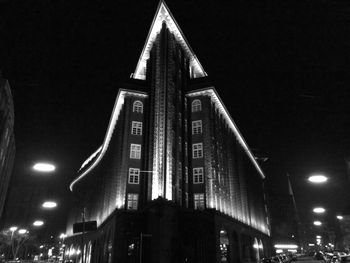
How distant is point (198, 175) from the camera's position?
4800 cm

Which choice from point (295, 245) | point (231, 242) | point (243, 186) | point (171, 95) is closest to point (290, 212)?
point (295, 245)

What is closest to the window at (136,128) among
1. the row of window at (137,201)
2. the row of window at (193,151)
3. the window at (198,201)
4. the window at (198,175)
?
the row of window at (193,151)

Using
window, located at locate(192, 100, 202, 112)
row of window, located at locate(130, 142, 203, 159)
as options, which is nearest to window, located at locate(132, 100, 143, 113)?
row of window, located at locate(130, 142, 203, 159)

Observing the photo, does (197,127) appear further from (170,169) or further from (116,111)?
(116,111)

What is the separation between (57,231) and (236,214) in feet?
320

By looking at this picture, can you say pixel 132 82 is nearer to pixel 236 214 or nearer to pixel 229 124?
pixel 229 124

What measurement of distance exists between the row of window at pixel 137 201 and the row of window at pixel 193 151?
5.77 m

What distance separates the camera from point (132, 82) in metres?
53.1

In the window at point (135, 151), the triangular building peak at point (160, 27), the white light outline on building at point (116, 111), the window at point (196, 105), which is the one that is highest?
the triangular building peak at point (160, 27)

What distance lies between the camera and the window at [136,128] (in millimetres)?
49062

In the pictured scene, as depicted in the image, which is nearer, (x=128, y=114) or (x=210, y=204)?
(x=210, y=204)

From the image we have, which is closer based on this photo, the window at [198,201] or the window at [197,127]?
the window at [198,201]

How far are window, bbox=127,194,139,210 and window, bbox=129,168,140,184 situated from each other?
1.98 m

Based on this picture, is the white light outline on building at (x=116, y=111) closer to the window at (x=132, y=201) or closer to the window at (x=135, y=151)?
the window at (x=135, y=151)
